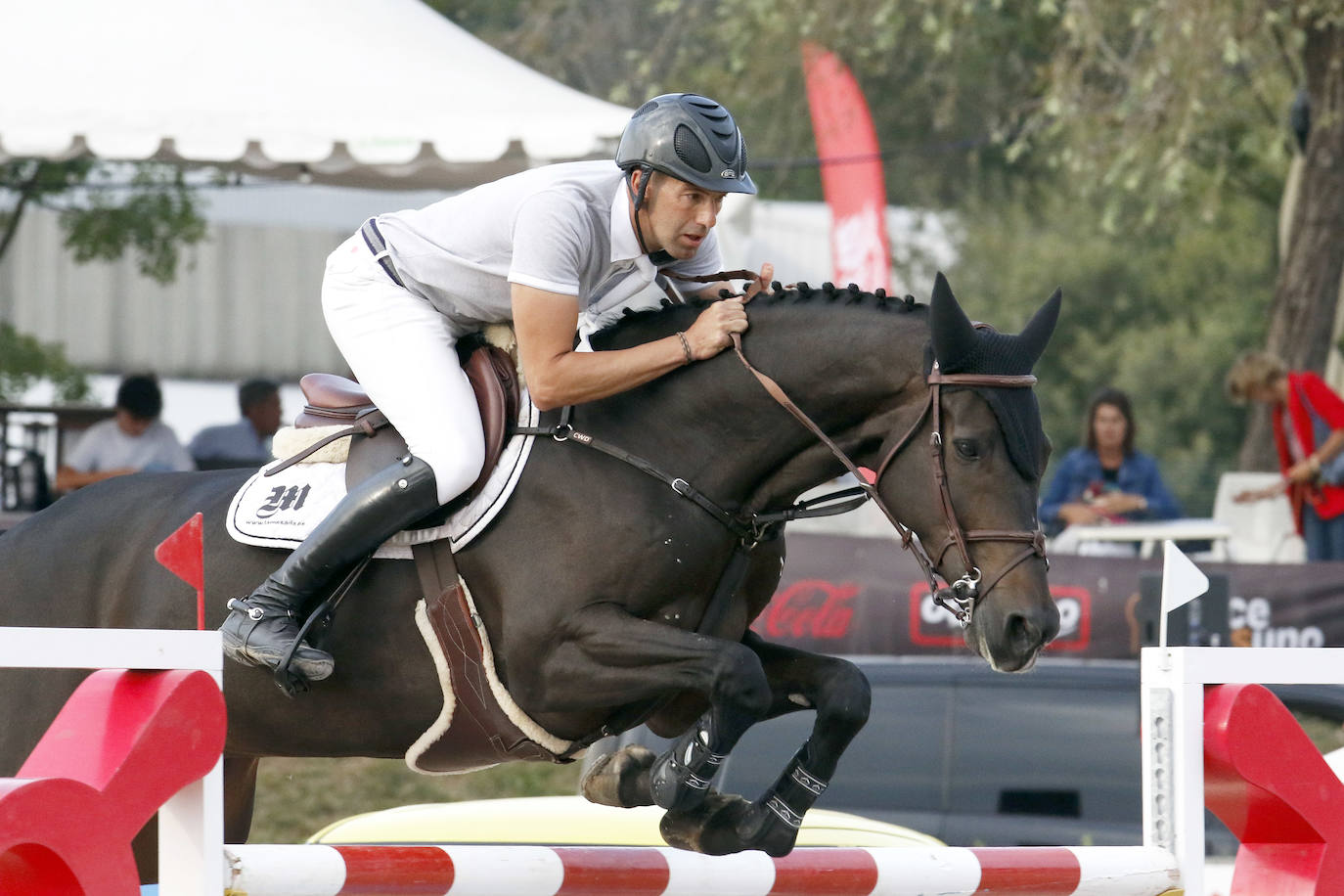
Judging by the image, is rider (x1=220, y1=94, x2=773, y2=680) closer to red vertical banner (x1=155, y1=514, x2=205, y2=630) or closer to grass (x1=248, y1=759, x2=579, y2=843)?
red vertical banner (x1=155, y1=514, x2=205, y2=630)

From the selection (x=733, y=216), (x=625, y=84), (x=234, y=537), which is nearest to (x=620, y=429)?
(x=234, y=537)

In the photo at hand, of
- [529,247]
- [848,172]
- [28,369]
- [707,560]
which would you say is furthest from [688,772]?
[28,369]

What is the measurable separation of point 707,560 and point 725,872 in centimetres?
65

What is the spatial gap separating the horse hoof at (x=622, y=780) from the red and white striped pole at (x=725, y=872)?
10.8 inches

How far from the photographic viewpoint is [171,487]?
15.0ft

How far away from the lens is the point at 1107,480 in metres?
10.1

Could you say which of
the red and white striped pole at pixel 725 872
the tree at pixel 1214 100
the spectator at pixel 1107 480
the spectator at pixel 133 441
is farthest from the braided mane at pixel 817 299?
the tree at pixel 1214 100

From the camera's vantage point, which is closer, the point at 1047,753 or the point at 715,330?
the point at 715,330

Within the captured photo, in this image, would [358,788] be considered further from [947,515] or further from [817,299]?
[947,515]

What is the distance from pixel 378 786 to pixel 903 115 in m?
11.4

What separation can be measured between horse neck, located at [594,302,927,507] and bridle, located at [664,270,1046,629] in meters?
0.05

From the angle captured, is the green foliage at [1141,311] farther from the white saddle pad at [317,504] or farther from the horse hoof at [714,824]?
the horse hoof at [714,824]

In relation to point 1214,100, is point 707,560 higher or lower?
lower

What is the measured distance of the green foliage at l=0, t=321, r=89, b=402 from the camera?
12.3 m
